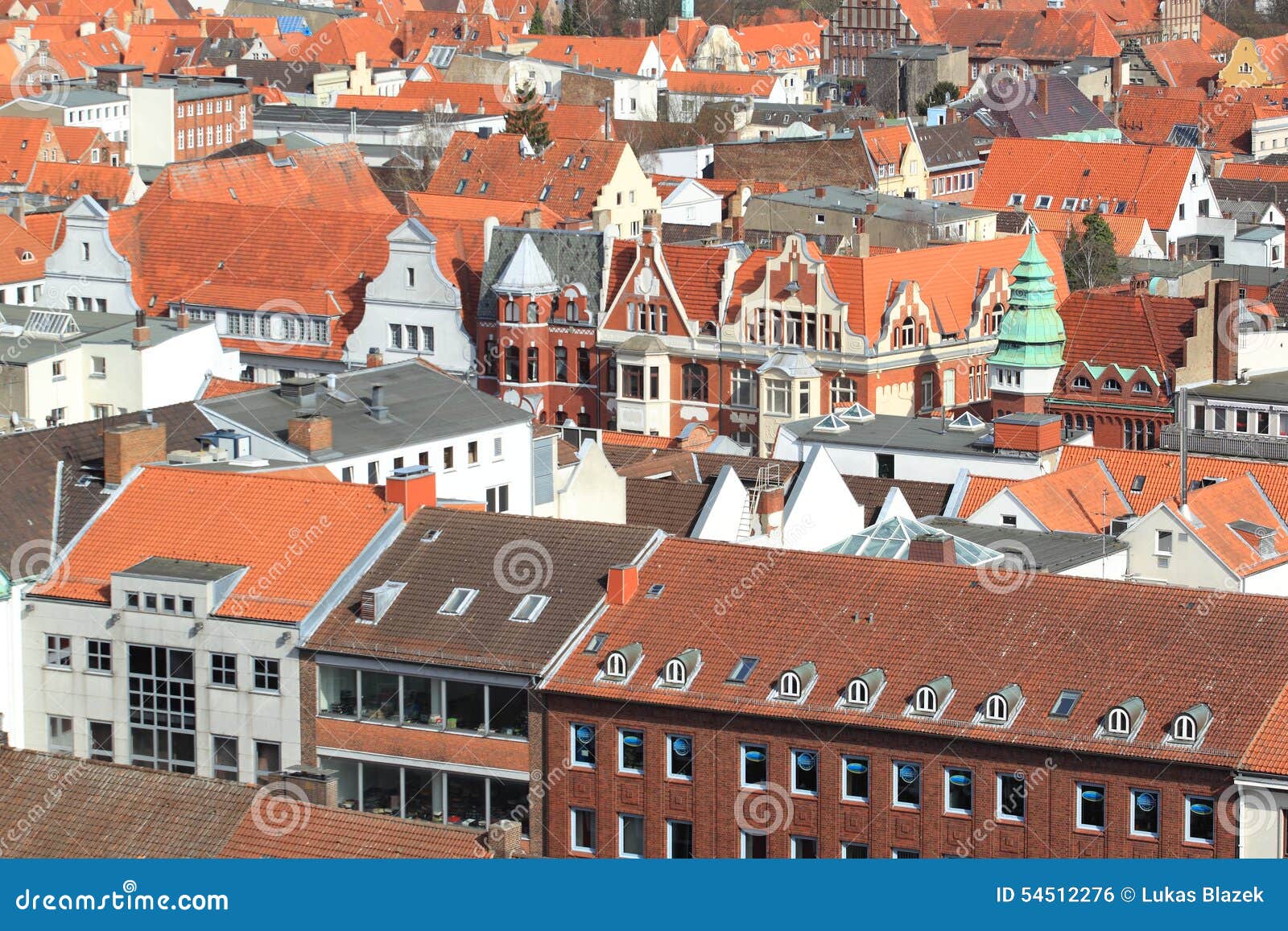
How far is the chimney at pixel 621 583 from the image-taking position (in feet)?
187

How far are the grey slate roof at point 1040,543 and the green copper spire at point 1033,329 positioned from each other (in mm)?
19737

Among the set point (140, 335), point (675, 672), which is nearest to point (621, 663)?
point (675, 672)

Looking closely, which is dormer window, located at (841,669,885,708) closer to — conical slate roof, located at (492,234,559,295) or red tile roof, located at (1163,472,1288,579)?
red tile roof, located at (1163,472,1288,579)

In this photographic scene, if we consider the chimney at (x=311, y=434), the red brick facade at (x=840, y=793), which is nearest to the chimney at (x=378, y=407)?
the chimney at (x=311, y=434)

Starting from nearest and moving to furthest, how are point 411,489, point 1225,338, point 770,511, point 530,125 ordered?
point 411,489, point 770,511, point 1225,338, point 530,125

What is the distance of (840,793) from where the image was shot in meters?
53.1

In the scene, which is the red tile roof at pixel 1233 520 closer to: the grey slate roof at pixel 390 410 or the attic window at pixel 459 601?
the grey slate roof at pixel 390 410

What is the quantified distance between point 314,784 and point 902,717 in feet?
30.8

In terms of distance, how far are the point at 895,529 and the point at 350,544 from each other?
12.3 m

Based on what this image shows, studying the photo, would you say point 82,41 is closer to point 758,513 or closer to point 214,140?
point 214,140

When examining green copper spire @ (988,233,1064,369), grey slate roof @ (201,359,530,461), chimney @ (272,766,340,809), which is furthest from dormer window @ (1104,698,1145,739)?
green copper spire @ (988,233,1064,369)

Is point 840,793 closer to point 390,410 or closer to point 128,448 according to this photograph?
point 128,448

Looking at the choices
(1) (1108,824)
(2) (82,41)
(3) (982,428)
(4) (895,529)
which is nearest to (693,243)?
(3) (982,428)

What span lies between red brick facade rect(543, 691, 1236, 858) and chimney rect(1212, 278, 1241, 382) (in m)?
39.4
